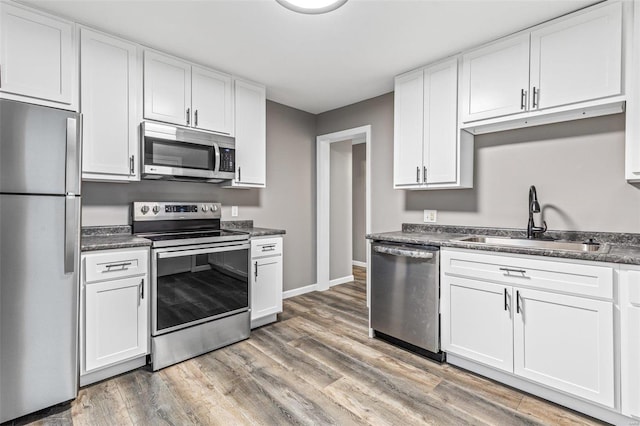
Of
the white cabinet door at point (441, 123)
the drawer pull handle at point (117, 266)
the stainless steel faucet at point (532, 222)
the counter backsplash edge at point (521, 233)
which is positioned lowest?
the drawer pull handle at point (117, 266)

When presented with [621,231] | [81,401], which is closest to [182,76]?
[81,401]

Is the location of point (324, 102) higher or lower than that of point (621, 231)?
higher

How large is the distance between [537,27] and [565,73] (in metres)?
0.40

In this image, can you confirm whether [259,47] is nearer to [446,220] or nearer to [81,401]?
[446,220]

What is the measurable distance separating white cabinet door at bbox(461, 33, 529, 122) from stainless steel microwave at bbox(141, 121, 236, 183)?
83.4 inches

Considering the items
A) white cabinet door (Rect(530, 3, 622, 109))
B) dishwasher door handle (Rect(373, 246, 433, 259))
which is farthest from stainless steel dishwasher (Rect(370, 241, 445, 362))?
white cabinet door (Rect(530, 3, 622, 109))

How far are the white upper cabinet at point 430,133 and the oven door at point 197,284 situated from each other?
1.68 metres

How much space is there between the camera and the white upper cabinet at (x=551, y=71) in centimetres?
190

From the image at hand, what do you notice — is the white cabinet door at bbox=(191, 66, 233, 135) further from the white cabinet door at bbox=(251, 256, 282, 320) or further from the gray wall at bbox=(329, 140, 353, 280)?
the gray wall at bbox=(329, 140, 353, 280)

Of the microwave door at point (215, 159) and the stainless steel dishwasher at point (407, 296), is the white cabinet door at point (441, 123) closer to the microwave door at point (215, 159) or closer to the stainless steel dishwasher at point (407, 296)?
the stainless steel dishwasher at point (407, 296)

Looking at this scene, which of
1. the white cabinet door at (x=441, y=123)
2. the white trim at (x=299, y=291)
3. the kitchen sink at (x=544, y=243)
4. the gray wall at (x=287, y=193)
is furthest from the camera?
the white trim at (x=299, y=291)

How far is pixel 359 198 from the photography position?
19.2ft

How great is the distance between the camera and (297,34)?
232cm

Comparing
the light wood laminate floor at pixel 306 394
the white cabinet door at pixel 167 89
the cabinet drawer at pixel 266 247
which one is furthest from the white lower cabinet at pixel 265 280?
the white cabinet door at pixel 167 89
